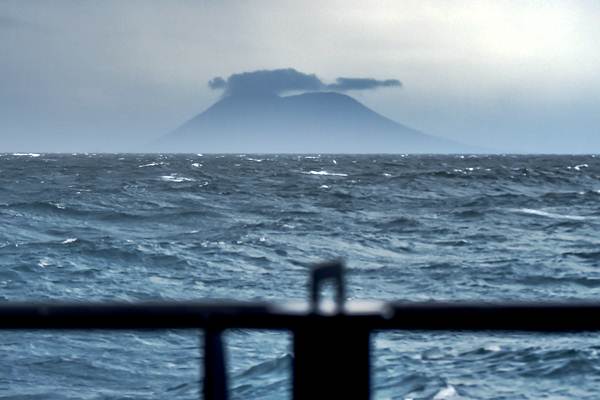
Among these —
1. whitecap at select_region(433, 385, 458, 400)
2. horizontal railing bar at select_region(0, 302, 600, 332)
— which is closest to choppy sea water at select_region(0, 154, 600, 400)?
whitecap at select_region(433, 385, 458, 400)

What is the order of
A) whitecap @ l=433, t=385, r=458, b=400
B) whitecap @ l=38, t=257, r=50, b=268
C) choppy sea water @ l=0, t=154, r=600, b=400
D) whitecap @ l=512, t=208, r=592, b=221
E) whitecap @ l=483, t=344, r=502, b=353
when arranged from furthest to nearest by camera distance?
whitecap @ l=512, t=208, r=592, b=221 < whitecap @ l=38, t=257, r=50, b=268 < whitecap @ l=483, t=344, r=502, b=353 < choppy sea water @ l=0, t=154, r=600, b=400 < whitecap @ l=433, t=385, r=458, b=400

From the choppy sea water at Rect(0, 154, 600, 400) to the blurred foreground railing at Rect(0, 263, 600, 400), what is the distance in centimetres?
27

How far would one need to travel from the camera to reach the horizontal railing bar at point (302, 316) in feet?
5.70

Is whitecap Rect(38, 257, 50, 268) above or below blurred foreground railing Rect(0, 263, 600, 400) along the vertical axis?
below

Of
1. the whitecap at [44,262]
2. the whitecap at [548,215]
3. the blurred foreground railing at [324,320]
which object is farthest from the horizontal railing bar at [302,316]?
the whitecap at [548,215]

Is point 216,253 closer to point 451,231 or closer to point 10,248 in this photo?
point 10,248

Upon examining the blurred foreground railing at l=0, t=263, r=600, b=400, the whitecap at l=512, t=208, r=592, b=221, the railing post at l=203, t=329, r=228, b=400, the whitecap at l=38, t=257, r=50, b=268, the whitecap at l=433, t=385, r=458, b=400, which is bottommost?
the whitecap at l=433, t=385, r=458, b=400

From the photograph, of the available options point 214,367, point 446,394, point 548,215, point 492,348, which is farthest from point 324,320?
point 548,215

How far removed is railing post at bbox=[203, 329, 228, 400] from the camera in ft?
5.89

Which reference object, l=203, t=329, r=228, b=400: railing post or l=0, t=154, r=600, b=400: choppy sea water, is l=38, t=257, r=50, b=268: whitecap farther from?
l=203, t=329, r=228, b=400: railing post

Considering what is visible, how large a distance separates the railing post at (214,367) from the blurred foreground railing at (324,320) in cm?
1

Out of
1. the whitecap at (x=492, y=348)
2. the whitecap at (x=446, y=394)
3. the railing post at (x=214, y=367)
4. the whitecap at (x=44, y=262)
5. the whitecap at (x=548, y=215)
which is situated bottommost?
the whitecap at (x=446, y=394)

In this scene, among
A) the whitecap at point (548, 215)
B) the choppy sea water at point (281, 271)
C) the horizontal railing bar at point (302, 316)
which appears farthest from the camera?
the whitecap at point (548, 215)

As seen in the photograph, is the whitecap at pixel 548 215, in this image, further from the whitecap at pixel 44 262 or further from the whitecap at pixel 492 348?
the whitecap at pixel 492 348
